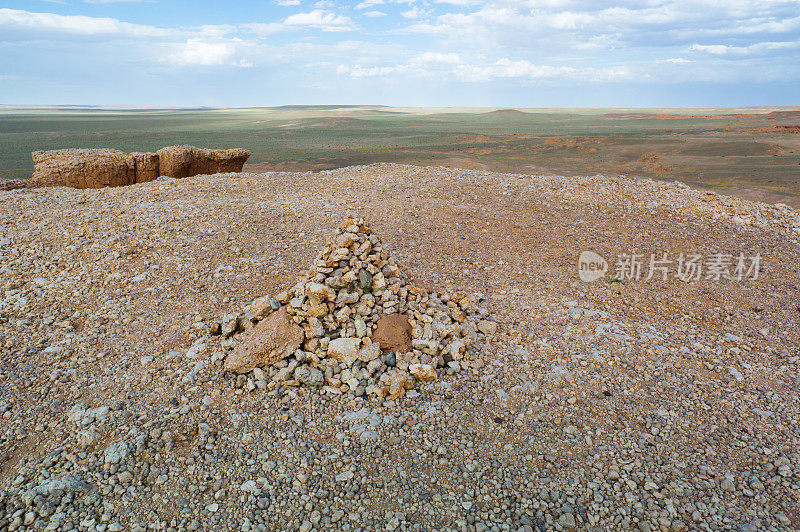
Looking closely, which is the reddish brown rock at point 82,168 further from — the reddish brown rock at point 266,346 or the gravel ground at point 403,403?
the reddish brown rock at point 266,346

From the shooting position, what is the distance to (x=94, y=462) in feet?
13.7

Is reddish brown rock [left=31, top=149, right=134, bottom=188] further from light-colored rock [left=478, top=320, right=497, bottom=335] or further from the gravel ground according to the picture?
light-colored rock [left=478, top=320, right=497, bottom=335]

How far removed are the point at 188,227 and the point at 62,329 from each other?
11.8 feet

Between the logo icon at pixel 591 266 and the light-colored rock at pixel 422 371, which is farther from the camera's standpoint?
the logo icon at pixel 591 266

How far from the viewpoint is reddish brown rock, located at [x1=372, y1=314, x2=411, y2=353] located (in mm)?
5629

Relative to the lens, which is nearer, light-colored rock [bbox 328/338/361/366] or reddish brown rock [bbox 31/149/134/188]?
light-colored rock [bbox 328/338/361/366]

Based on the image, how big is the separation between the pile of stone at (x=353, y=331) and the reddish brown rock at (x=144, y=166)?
37.4 ft

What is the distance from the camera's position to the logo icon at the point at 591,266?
8.41 m

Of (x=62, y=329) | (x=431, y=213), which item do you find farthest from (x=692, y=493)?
(x=431, y=213)

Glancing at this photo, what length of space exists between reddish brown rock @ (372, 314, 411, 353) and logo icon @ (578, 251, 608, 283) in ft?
13.0

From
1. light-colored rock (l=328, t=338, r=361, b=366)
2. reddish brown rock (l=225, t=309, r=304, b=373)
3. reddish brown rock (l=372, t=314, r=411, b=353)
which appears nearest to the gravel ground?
reddish brown rock (l=225, t=309, r=304, b=373)

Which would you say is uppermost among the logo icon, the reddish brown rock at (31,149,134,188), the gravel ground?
the reddish brown rock at (31,149,134,188)

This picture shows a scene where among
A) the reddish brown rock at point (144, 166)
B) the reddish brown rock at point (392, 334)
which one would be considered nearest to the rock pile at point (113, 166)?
the reddish brown rock at point (144, 166)

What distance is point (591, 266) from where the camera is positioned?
8.84m
